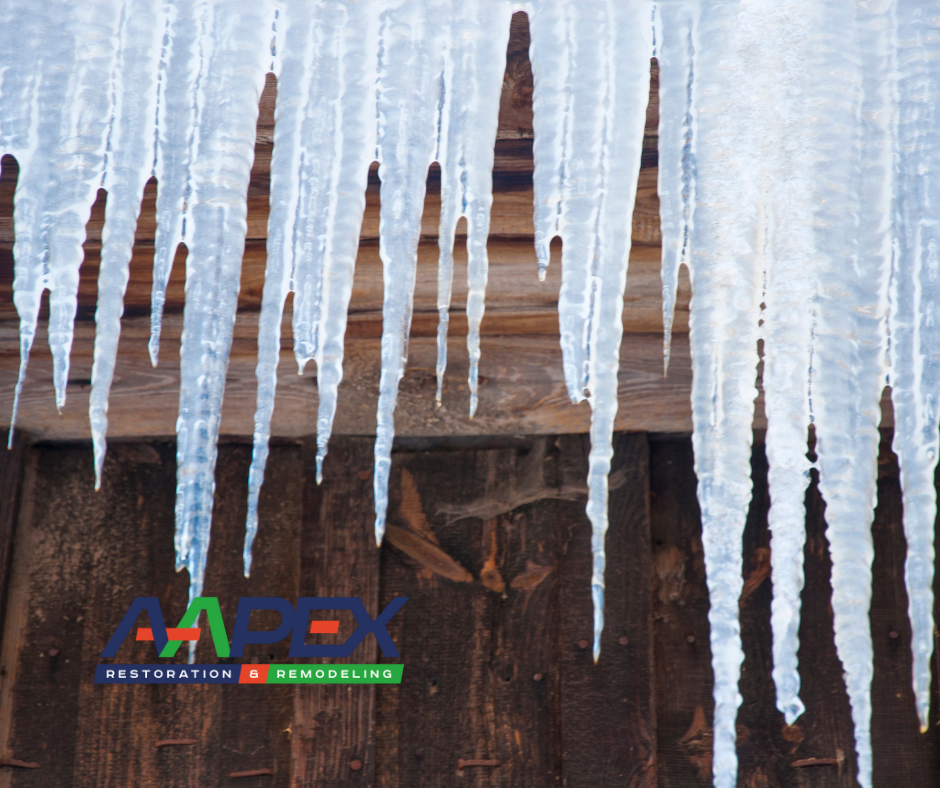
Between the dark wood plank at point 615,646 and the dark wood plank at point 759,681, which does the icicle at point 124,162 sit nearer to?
the dark wood plank at point 615,646

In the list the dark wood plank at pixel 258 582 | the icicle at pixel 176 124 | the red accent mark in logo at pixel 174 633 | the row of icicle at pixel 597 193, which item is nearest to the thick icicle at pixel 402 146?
the row of icicle at pixel 597 193

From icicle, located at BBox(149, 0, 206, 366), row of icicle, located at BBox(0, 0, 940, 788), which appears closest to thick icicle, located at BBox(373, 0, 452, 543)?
row of icicle, located at BBox(0, 0, 940, 788)

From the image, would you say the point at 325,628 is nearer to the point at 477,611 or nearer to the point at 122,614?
the point at 477,611

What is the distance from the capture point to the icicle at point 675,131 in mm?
1406

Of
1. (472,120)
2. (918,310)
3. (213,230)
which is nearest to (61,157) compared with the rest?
(213,230)

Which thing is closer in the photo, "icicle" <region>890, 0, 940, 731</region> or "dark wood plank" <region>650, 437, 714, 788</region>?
"icicle" <region>890, 0, 940, 731</region>

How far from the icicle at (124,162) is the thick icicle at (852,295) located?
103 centimetres

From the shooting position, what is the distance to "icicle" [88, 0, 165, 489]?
4.75ft

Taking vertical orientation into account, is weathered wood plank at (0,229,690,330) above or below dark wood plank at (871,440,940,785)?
above

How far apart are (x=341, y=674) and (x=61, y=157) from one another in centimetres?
116

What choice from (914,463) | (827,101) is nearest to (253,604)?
(914,463)

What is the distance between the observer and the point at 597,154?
1.45 metres

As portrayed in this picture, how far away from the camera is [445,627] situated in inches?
80.3

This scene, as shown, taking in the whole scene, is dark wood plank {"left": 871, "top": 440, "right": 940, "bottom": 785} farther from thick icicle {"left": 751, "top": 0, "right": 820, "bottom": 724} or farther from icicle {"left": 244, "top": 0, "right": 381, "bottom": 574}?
icicle {"left": 244, "top": 0, "right": 381, "bottom": 574}
